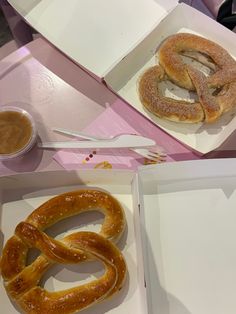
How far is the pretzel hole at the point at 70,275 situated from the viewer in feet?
2.50

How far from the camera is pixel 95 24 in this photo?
105 centimetres

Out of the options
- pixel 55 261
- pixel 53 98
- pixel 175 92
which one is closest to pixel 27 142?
pixel 53 98

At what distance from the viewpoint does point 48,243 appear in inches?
28.4

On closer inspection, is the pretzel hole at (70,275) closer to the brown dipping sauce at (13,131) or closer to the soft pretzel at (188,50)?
the brown dipping sauce at (13,131)

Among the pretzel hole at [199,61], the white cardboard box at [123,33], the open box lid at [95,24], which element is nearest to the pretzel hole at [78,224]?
the white cardboard box at [123,33]

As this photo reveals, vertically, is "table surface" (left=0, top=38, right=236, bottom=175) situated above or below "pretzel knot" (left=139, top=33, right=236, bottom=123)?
below

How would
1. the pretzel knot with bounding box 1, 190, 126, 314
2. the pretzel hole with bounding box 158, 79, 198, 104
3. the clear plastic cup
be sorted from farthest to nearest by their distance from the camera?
the pretzel hole with bounding box 158, 79, 198, 104
the clear plastic cup
the pretzel knot with bounding box 1, 190, 126, 314

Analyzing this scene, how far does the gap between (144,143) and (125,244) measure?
240 millimetres

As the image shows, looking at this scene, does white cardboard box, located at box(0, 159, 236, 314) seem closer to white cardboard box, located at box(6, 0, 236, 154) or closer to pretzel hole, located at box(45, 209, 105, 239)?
pretzel hole, located at box(45, 209, 105, 239)

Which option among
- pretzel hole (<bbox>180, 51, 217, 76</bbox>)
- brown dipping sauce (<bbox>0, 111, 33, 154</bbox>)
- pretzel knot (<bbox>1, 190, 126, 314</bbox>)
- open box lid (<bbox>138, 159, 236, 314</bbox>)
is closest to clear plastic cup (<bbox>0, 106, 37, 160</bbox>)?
brown dipping sauce (<bbox>0, 111, 33, 154</bbox>)

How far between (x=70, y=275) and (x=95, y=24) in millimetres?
676

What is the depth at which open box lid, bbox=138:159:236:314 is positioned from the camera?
2.50 ft

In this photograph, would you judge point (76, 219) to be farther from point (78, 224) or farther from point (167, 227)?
point (167, 227)

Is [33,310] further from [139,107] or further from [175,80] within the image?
[175,80]
